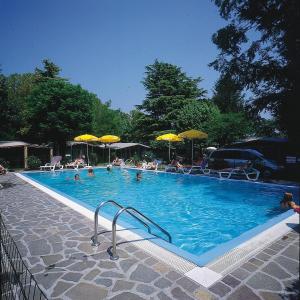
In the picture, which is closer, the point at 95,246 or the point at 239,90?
the point at 95,246

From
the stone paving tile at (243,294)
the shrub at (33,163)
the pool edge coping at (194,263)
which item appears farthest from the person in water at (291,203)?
the shrub at (33,163)

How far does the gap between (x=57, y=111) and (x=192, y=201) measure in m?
20.9

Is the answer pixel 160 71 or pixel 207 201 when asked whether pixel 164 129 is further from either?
pixel 207 201

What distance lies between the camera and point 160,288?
3.90 metres

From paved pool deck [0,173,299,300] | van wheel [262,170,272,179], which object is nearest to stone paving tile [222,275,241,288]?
paved pool deck [0,173,299,300]

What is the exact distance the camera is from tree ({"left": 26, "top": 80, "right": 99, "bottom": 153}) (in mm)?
27422

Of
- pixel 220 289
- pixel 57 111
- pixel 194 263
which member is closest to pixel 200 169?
pixel 194 263

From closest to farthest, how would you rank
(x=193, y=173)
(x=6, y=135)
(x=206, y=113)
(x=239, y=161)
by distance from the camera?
(x=239, y=161), (x=193, y=173), (x=206, y=113), (x=6, y=135)

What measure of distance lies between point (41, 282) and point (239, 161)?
1593 centimetres

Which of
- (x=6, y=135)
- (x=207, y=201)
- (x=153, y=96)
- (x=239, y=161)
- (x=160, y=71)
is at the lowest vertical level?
(x=207, y=201)

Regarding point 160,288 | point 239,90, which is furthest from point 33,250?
point 239,90

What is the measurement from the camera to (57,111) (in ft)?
89.9

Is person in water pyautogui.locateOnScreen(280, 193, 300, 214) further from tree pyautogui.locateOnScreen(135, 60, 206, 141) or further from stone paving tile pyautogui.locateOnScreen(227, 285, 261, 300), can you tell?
tree pyautogui.locateOnScreen(135, 60, 206, 141)

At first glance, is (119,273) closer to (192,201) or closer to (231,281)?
(231,281)
